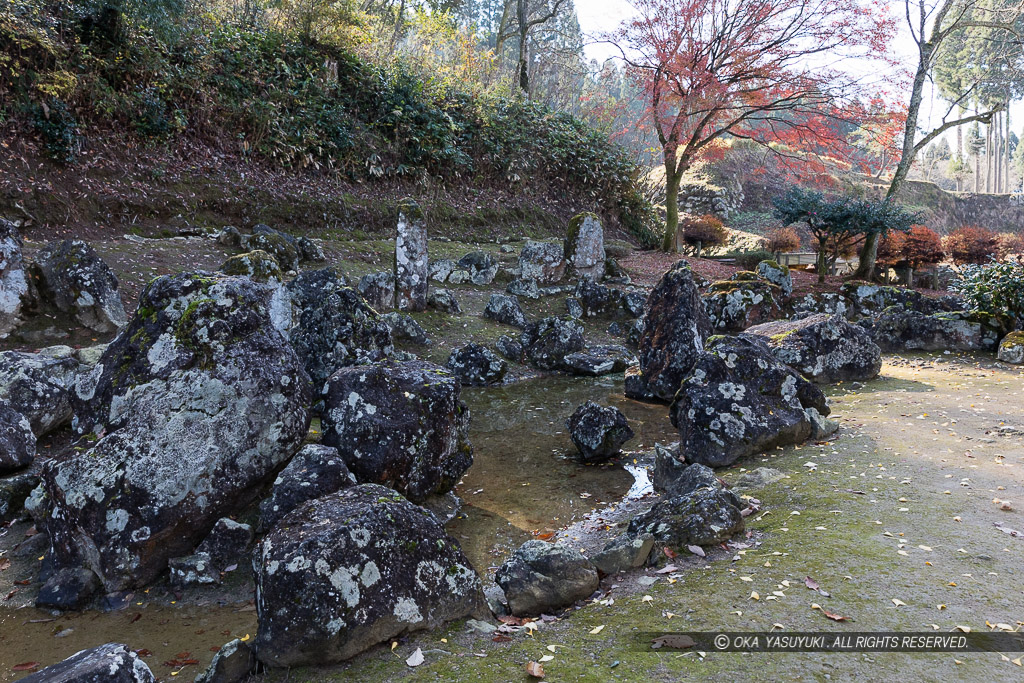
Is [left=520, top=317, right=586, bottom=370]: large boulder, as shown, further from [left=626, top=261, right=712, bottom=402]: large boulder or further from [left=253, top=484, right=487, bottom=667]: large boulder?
[left=253, top=484, right=487, bottom=667]: large boulder

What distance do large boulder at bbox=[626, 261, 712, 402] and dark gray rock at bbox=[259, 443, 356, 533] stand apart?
19.6 feet

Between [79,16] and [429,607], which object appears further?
[79,16]

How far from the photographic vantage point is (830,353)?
31.1 ft

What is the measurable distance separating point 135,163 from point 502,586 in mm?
15567

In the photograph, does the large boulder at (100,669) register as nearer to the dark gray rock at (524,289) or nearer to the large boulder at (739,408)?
the large boulder at (739,408)

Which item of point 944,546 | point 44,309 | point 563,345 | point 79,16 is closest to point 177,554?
point 944,546

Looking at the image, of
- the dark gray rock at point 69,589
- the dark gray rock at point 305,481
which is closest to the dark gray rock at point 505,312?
the dark gray rock at point 305,481

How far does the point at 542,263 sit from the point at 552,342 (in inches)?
171

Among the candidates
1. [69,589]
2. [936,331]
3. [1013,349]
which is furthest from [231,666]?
[936,331]

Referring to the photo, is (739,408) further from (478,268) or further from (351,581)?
(478,268)

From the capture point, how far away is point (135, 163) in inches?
584

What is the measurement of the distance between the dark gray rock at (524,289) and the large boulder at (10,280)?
9362mm

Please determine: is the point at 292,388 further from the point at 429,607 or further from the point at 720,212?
the point at 720,212

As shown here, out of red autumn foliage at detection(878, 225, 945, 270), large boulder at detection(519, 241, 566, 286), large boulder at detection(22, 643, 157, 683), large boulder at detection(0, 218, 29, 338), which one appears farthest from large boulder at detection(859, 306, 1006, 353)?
large boulder at detection(0, 218, 29, 338)
